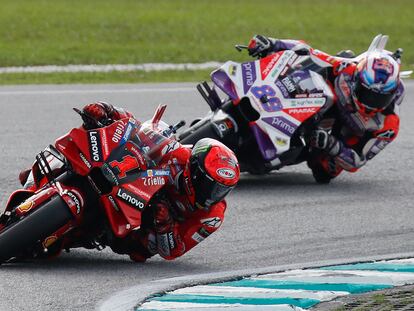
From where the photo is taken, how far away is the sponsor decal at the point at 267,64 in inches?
472

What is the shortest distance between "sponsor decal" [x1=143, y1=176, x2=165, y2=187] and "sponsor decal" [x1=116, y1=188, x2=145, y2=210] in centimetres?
15

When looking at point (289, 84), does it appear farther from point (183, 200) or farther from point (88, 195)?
point (88, 195)

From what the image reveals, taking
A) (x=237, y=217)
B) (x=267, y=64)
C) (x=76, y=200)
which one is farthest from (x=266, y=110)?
(x=76, y=200)

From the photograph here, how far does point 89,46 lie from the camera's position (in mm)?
20641

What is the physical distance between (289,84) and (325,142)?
655 millimetres

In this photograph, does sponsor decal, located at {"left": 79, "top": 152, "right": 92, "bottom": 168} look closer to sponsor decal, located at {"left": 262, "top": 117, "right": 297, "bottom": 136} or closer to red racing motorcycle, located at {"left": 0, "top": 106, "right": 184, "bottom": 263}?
red racing motorcycle, located at {"left": 0, "top": 106, "right": 184, "bottom": 263}

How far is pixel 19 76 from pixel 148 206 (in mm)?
9355

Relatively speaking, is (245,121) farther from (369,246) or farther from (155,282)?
(155,282)

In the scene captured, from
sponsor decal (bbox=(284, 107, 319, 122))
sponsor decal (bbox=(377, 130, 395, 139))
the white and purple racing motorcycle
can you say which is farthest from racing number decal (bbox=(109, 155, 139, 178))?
sponsor decal (bbox=(377, 130, 395, 139))

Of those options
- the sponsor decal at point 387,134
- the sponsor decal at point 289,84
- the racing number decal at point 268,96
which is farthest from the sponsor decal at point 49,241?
the sponsor decal at point 387,134

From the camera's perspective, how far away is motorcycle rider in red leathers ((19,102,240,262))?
8.39 m

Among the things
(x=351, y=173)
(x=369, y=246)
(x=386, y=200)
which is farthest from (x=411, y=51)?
(x=369, y=246)

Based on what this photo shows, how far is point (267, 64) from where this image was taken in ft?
39.4

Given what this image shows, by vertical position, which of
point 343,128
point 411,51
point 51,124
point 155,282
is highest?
point 155,282
